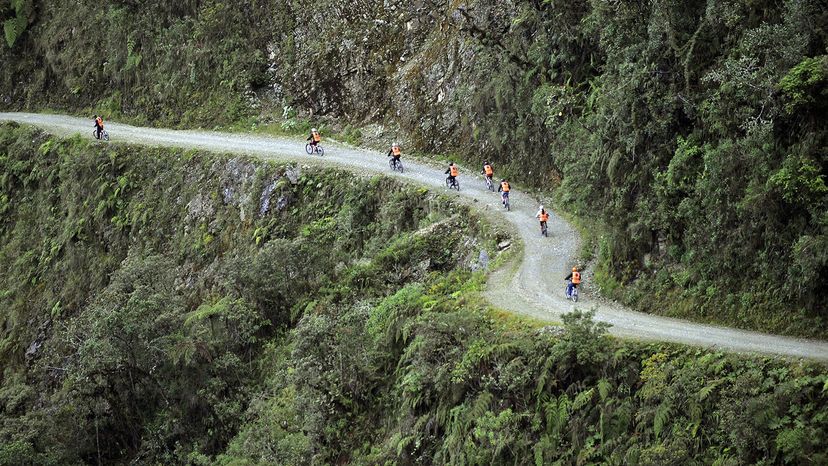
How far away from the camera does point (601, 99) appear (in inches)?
1051

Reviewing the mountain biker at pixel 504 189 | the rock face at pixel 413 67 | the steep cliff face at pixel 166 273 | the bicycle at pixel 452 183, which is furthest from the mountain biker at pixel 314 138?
the mountain biker at pixel 504 189

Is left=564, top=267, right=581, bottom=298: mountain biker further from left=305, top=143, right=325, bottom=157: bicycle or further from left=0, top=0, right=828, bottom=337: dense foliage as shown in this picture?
left=305, top=143, right=325, bottom=157: bicycle

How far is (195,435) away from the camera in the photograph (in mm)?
28422

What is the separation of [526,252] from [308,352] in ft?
27.0

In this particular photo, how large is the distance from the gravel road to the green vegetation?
35.3 inches

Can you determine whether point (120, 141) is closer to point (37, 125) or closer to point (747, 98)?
point (37, 125)

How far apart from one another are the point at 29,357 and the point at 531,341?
98.5 feet

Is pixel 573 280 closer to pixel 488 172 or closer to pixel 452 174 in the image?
pixel 488 172

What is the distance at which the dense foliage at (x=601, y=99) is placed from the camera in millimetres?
20984

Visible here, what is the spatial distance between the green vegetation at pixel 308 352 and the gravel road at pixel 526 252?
0.90 metres

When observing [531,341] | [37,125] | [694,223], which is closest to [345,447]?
[531,341]

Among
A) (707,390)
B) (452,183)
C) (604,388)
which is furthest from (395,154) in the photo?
(707,390)

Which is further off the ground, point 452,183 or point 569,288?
point 452,183

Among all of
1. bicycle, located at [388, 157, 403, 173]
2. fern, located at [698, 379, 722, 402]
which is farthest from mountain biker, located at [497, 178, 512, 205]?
fern, located at [698, 379, 722, 402]
